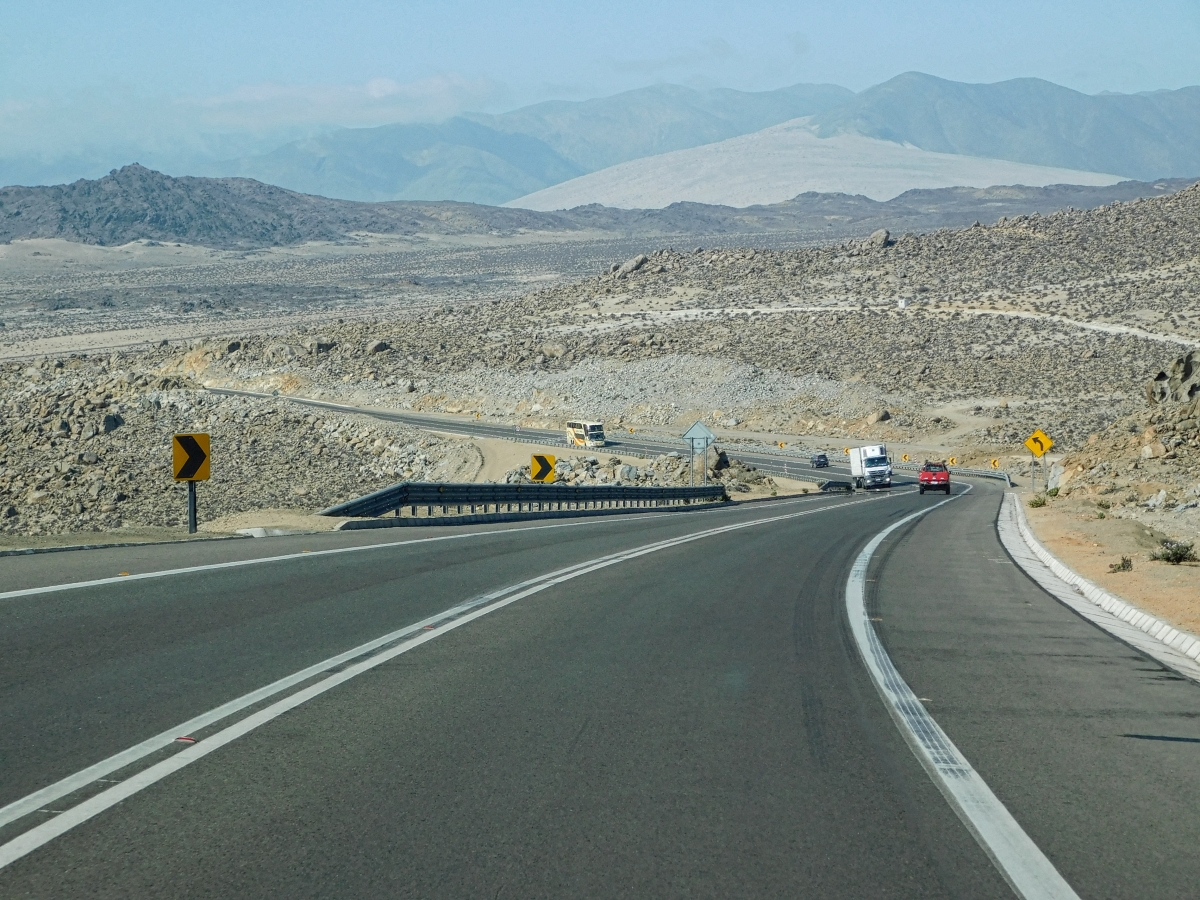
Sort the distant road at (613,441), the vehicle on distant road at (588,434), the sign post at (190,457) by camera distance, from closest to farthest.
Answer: the sign post at (190,457) → the vehicle on distant road at (588,434) → the distant road at (613,441)

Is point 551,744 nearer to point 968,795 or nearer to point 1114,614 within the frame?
point 968,795

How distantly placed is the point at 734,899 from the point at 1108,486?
124 feet

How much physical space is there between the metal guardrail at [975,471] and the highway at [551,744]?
5854 cm

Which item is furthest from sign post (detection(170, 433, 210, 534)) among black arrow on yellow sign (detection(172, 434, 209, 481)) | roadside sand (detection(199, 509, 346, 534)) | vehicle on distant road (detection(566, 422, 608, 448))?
vehicle on distant road (detection(566, 422, 608, 448))

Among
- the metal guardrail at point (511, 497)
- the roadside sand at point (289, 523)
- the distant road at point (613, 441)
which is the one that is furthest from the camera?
the distant road at point (613, 441)

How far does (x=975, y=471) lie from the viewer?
7288cm

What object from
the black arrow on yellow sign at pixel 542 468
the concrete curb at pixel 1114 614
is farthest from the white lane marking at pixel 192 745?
the black arrow on yellow sign at pixel 542 468

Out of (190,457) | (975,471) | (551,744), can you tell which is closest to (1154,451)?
(190,457)

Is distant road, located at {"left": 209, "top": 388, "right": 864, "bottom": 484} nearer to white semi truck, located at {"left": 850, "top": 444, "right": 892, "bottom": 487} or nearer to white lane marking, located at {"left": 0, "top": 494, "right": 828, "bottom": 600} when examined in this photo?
white semi truck, located at {"left": 850, "top": 444, "right": 892, "bottom": 487}

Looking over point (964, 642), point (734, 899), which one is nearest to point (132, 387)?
point (964, 642)

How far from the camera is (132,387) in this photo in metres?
67.1

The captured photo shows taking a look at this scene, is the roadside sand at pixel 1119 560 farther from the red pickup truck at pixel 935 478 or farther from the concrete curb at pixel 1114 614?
the red pickup truck at pixel 935 478

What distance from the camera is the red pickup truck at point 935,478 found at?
57.8 m

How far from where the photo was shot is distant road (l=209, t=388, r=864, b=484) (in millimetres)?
68938
